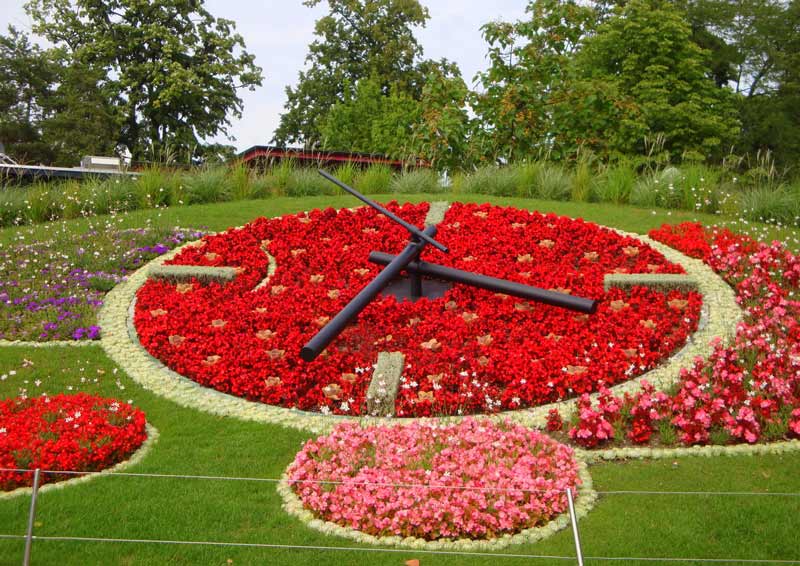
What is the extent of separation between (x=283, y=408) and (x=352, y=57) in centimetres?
3628

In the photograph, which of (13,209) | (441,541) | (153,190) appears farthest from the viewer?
(153,190)

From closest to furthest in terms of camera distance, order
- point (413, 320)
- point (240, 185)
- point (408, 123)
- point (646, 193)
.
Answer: point (413, 320), point (646, 193), point (240, 185), point (408, 123)

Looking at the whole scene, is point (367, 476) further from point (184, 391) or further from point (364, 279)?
point (364, 279)

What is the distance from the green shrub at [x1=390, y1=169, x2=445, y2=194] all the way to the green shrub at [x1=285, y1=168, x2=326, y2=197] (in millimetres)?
1257

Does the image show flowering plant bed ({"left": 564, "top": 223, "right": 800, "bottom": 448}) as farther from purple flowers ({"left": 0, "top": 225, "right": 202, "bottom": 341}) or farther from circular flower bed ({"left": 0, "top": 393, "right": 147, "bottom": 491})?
purple flowers ({"left": 0, "top": 225, "right": 202, "bottom": 341})

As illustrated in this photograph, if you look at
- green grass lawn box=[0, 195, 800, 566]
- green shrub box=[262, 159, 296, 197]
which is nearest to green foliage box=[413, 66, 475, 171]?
green shrub box=[262, 159, 296, 197]

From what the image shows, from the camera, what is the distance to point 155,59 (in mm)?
35938

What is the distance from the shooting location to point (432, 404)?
7410mm

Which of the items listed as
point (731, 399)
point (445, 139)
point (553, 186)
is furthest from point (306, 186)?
point (731, 399)

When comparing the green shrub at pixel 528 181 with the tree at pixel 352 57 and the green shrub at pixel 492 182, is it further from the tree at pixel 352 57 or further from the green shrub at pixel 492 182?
the tree at pixel 352 57

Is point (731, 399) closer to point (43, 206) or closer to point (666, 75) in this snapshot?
point (43, 206)

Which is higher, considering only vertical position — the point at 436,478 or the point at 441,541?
the point at 436,478

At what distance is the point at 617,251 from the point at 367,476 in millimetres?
6235

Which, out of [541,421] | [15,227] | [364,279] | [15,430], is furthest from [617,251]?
[15,227]
